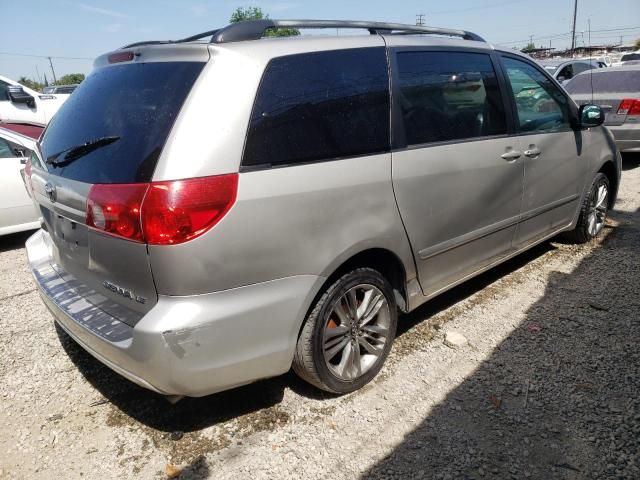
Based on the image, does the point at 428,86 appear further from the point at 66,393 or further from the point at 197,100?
the point at 66,393

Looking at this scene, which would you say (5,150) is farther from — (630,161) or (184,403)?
(630,161)

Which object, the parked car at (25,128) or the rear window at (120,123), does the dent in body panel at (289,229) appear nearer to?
the rear window at (120,123)

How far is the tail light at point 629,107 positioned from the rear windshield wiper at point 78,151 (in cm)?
830

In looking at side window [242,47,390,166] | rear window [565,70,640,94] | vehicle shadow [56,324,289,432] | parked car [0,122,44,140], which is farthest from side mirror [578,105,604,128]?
parked car [0,122,44,140]

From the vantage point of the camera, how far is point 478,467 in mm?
2146

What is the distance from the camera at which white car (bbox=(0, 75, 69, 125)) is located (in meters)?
8.27

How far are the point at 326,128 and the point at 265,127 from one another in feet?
1.10

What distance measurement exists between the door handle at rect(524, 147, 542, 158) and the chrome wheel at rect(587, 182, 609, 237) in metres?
1.34

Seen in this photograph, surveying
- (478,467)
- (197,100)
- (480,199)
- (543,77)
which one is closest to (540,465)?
(478,467)

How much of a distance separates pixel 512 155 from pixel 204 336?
8.08 feet

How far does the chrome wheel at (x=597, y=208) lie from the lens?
4641 millimetres

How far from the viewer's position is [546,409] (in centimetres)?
249

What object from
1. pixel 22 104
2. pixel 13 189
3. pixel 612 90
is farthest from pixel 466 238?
pixel 22 104

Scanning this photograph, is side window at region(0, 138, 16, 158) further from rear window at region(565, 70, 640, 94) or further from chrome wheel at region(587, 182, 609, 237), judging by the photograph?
rear window at region(565, 70, 640, 94)
